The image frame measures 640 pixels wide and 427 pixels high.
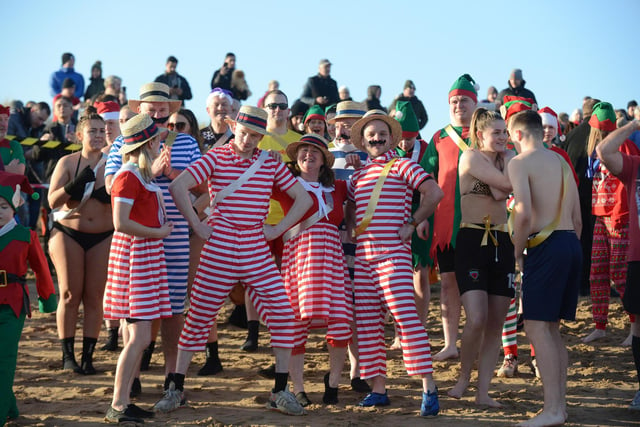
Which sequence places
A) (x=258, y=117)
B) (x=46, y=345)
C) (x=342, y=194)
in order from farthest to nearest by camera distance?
(x=46, y=345) < (x=342, y=194) < (x=258, y=117)

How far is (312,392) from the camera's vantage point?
6.61 metres

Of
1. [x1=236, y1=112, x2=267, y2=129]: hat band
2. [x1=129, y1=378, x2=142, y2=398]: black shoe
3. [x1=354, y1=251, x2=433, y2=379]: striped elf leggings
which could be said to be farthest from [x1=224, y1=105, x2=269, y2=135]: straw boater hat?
[x1=129, y1=378, x2=142, y2=398]: black shoe

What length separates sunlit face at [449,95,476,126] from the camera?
286 inches

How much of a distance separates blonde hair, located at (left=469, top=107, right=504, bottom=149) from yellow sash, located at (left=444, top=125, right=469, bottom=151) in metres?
0.59

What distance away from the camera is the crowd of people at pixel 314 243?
555 cm

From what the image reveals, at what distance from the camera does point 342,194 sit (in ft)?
21.4

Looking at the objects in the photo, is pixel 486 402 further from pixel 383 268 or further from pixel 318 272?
pixel 318 272

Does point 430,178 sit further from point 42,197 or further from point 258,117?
point 42,197

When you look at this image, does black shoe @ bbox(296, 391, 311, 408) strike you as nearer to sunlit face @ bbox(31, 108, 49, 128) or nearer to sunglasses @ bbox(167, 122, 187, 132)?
sunglasses @ bbox(167, 122, 187, 132)

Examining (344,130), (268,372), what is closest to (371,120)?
(344,130)

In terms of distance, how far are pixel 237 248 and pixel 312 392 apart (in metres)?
1.56

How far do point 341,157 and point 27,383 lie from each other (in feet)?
11.2

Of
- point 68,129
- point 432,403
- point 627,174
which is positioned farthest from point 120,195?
point 68,129

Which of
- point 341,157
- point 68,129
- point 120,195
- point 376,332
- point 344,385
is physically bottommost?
point 344,385
